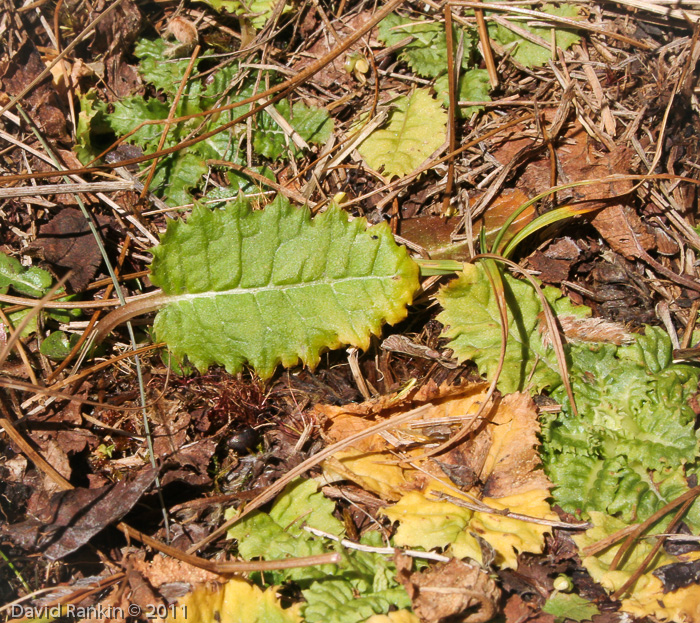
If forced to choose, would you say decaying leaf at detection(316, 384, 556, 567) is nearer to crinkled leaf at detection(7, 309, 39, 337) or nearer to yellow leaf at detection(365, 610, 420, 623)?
yellow leaf at detection(365, 610, 420, 623)

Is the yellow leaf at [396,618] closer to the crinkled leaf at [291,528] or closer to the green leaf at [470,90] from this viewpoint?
the crinkled leaf at [291,528]

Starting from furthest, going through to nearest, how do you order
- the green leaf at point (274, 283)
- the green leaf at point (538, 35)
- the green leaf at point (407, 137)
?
the green leaf at point (538, 35) < the green leaf at point (407, 137) < the green leaf at point (274, 283)

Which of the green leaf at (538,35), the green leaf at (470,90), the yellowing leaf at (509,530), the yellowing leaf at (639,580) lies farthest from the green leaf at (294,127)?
the yellowing leaf at (639,580)

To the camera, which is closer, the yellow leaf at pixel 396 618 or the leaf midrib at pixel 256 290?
the yellow leaf at pixel 396 618

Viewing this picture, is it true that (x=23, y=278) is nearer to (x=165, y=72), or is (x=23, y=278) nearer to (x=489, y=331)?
(x=165, y=72)

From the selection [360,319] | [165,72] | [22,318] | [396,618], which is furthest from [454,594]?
[165,72]

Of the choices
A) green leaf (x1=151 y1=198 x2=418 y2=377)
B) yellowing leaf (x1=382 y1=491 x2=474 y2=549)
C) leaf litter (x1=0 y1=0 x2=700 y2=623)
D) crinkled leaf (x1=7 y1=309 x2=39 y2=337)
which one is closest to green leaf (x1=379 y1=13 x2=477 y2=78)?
leaf litter (x1=0 y1=0 x2=700 y2=623)
